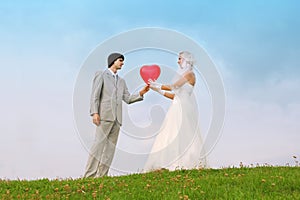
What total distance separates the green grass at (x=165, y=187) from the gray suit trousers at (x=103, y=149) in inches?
66.1

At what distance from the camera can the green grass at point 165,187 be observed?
7367mm

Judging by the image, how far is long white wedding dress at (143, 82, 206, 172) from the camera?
37.2ft

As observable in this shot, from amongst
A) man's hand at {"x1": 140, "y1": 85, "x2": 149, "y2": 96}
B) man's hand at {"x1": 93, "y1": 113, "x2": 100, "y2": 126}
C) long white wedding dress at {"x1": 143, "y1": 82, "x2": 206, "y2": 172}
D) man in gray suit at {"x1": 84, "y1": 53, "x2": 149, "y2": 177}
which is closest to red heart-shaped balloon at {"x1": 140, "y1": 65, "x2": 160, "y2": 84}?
man's hand at {"x1": 140, "y1": 85, "x2": 149, "y2": 96}

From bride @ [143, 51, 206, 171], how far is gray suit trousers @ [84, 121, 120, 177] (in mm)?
1032

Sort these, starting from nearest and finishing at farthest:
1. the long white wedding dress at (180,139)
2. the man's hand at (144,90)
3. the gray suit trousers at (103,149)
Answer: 1. the long white wedding dress at (180,139)
2. the gray suit trousers at (103,149)
3. the man's hand at (144,90)

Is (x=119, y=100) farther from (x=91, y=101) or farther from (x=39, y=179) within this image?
(x=39, y=179)

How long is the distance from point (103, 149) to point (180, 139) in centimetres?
198

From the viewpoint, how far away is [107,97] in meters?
12.0

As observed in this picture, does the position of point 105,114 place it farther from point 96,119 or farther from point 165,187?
point 165,187

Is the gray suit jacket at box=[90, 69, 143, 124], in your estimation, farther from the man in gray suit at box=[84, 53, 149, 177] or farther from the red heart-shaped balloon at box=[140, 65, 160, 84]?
the red heart-shaped balloon at box=[140, 65, 160, 84]

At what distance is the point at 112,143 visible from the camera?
11898 millimetres

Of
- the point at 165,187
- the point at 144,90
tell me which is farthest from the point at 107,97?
the point at 165,187

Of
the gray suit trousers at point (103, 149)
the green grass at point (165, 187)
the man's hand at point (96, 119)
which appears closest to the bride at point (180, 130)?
the green grass at point (165, 187)

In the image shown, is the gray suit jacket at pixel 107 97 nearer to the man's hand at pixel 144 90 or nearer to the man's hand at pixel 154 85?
the man's hand at pixel 144 90
